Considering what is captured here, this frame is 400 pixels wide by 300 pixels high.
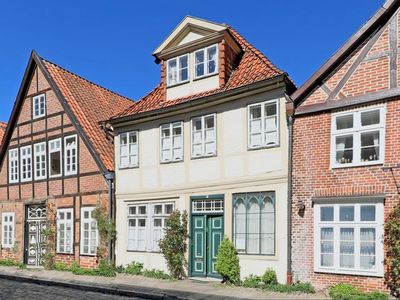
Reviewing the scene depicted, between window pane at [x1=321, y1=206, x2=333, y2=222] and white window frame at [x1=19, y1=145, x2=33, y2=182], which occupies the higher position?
white window frame at [x1=19, y1=145, x2=33, y2=182]

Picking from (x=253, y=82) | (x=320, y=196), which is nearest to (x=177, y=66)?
(x=253, y=82)

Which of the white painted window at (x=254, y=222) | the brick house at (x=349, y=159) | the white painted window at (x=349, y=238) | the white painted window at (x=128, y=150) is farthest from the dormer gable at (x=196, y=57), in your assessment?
the white painted window at (x=349, y=238)

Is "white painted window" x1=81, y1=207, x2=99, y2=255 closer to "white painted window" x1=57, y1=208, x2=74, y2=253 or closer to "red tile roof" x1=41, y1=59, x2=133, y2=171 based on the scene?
"white painted window" x1=57, y1=208, x2=74, y2=253

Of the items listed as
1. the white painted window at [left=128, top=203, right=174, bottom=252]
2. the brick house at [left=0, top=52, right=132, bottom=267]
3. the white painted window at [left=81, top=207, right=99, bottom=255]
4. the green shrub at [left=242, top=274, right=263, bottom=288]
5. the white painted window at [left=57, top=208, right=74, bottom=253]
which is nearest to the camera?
the green shrub at [left=242, top=274, right=263, bottom=288]

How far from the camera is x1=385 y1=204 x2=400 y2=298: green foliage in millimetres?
11562

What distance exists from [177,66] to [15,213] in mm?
11392

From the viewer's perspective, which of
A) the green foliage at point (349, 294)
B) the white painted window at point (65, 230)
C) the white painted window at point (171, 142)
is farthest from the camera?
the white painted window at point (65, 230)

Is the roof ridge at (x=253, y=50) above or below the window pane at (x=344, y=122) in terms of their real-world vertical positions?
→ above

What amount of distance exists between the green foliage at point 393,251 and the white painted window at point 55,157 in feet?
47.1

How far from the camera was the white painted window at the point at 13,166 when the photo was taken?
75.6 ft

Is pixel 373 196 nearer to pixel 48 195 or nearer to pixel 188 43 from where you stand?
pixel 188 43

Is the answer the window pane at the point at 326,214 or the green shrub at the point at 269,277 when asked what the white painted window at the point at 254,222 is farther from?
the window pane at the point at 326,214

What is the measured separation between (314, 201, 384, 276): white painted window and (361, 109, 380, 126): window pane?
219 cm

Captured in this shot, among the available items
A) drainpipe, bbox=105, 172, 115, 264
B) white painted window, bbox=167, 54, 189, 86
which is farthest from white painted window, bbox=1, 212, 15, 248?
white painted window, bbox=167, 54, 189, 86
